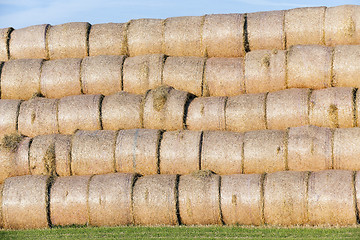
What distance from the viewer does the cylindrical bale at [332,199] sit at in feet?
47.1

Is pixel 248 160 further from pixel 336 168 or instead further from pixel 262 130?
pixel 336 168

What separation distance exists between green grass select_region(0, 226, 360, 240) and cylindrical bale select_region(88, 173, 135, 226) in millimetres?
390

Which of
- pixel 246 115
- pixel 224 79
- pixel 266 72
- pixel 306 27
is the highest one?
pixel 306 27

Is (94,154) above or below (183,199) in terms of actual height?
above

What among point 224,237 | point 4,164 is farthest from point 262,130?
point 4,164

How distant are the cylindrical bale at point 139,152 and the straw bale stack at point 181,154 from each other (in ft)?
0.54

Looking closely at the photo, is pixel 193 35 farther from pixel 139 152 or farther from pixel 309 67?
pixel 139 152

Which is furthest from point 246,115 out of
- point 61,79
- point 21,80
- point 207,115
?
point 21,80

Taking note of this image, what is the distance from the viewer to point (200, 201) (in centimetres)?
1520

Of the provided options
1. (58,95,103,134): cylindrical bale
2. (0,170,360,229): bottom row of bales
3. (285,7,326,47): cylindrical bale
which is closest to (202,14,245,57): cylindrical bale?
(285,7,326,47): cylindrical bale

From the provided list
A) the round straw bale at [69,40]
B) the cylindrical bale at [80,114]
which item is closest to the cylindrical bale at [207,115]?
the cylindrical bale at [80,114]

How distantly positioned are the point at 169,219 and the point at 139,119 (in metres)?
2.63

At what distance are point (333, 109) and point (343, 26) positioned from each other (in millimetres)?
2256

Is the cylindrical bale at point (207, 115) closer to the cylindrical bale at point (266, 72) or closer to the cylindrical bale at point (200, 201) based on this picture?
the cylindrical bale at point (266, 72)
